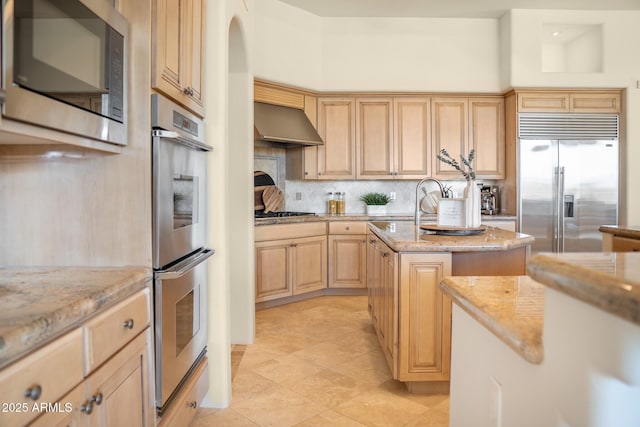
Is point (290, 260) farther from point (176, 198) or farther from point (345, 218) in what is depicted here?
point (176, 198)

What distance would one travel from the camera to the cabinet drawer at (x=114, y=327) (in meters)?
1.05

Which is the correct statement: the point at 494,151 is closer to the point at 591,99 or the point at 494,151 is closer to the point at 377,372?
the point at 591,99

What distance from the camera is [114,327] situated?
1178 millimetres

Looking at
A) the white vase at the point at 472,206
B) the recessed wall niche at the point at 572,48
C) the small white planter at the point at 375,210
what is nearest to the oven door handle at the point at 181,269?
the white vase at the point at 472,206

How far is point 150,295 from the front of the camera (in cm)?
149

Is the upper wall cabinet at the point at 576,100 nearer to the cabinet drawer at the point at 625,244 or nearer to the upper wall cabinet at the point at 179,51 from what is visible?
the cabinet drawer at the point at 625,244

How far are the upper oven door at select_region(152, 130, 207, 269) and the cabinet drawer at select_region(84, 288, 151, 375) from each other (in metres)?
0.21

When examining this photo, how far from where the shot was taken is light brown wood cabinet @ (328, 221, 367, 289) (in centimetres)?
466

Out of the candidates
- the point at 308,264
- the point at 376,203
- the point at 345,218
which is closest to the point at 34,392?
the point at 308,264

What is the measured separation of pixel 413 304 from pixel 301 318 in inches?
70.9

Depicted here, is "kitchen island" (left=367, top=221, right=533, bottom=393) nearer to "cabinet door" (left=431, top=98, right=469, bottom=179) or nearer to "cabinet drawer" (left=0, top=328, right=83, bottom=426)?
"cabinet drawer" (left=0, top=328, right=83, bottom=426)

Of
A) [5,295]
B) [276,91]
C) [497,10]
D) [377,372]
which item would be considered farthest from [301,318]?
[497,10]

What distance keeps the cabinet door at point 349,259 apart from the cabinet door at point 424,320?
237 centimetres

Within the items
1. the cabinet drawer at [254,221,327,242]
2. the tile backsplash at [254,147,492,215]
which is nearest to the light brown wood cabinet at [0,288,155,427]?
the cabinet drawer at [254,221,327,242]
